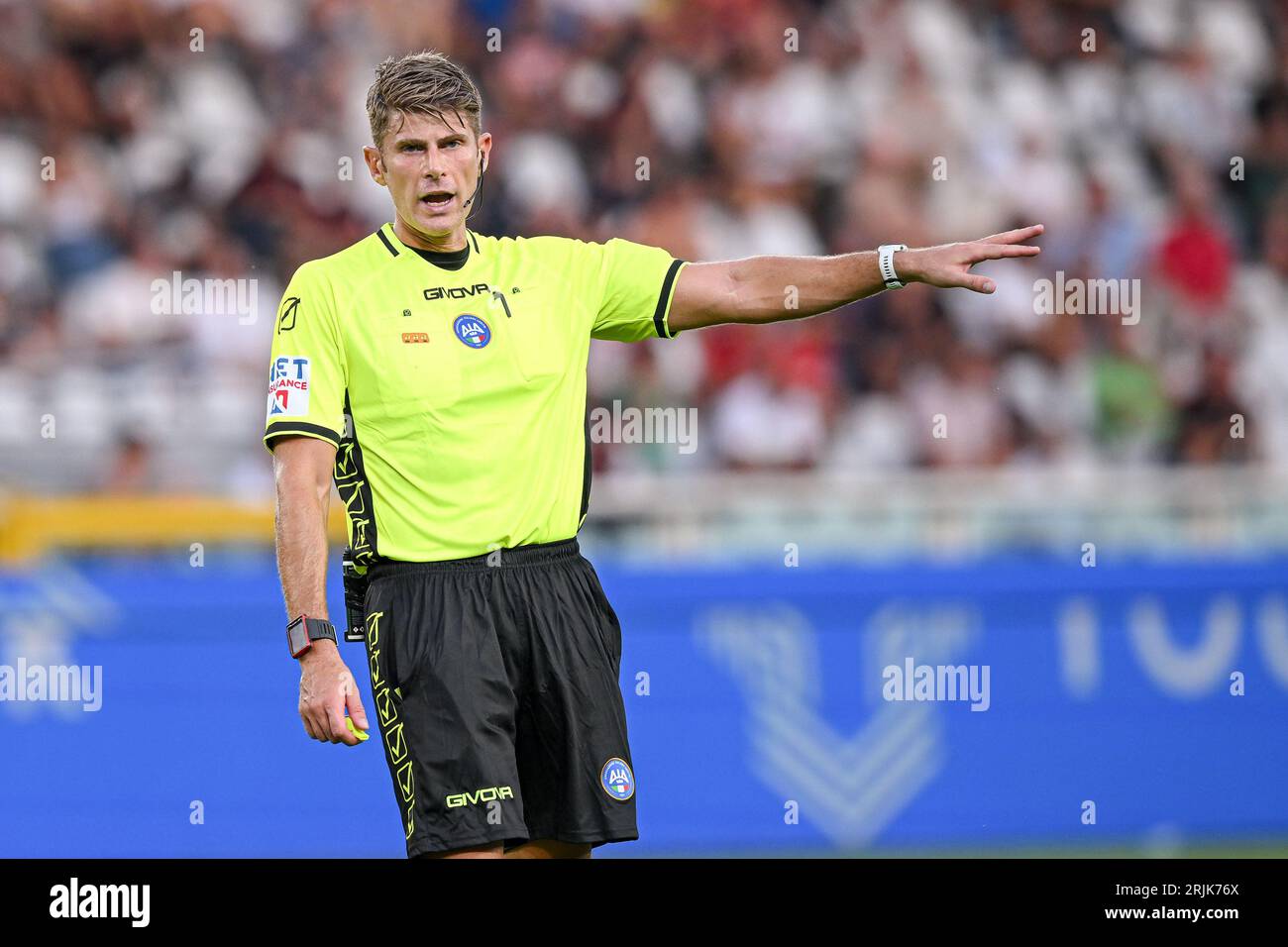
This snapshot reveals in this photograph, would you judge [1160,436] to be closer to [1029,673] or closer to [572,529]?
[1029,673]

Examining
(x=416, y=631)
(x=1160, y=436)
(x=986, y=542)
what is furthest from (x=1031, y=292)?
(x=416, y=631)

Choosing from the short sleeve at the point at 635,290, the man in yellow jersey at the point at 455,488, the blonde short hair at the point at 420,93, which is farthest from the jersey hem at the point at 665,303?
the blonde short hair at the point at 420,93

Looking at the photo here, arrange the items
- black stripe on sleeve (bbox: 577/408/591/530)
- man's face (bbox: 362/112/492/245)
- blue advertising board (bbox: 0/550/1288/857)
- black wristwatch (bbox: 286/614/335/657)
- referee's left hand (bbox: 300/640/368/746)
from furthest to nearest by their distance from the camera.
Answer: blue advertising board (bbox: 0/550/1288/857) < black stripe on sleeve (bbox: 577/408/591/530) < man's face (bbox: 362/112/492/245) < black wristwatch (bbox: 286/614/335/657) < referee's left hand (bbox: 300/640/368/746)

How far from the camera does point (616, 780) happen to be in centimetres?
448

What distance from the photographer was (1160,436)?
10172 mm

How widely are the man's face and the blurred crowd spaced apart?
4574 millimetres

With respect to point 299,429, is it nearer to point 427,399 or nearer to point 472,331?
point 427,399

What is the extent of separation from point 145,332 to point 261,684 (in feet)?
10.1

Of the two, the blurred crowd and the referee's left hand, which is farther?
the blurred crowd

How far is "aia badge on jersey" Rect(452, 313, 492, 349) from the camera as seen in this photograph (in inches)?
178

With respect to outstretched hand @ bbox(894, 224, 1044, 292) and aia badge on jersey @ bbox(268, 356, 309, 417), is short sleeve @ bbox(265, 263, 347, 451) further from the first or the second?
outstretched hand @ bbox(894, 224, 1044, 292)

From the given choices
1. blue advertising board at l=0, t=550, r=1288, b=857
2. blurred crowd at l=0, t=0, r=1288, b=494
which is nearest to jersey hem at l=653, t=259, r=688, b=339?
blue advertising board at l=0, t=550, r=1288, b=857

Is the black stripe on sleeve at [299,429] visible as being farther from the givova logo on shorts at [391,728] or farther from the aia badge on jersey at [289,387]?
the givova logo on shorts at [391,728]

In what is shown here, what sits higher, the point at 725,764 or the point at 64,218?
the point at 64,218
